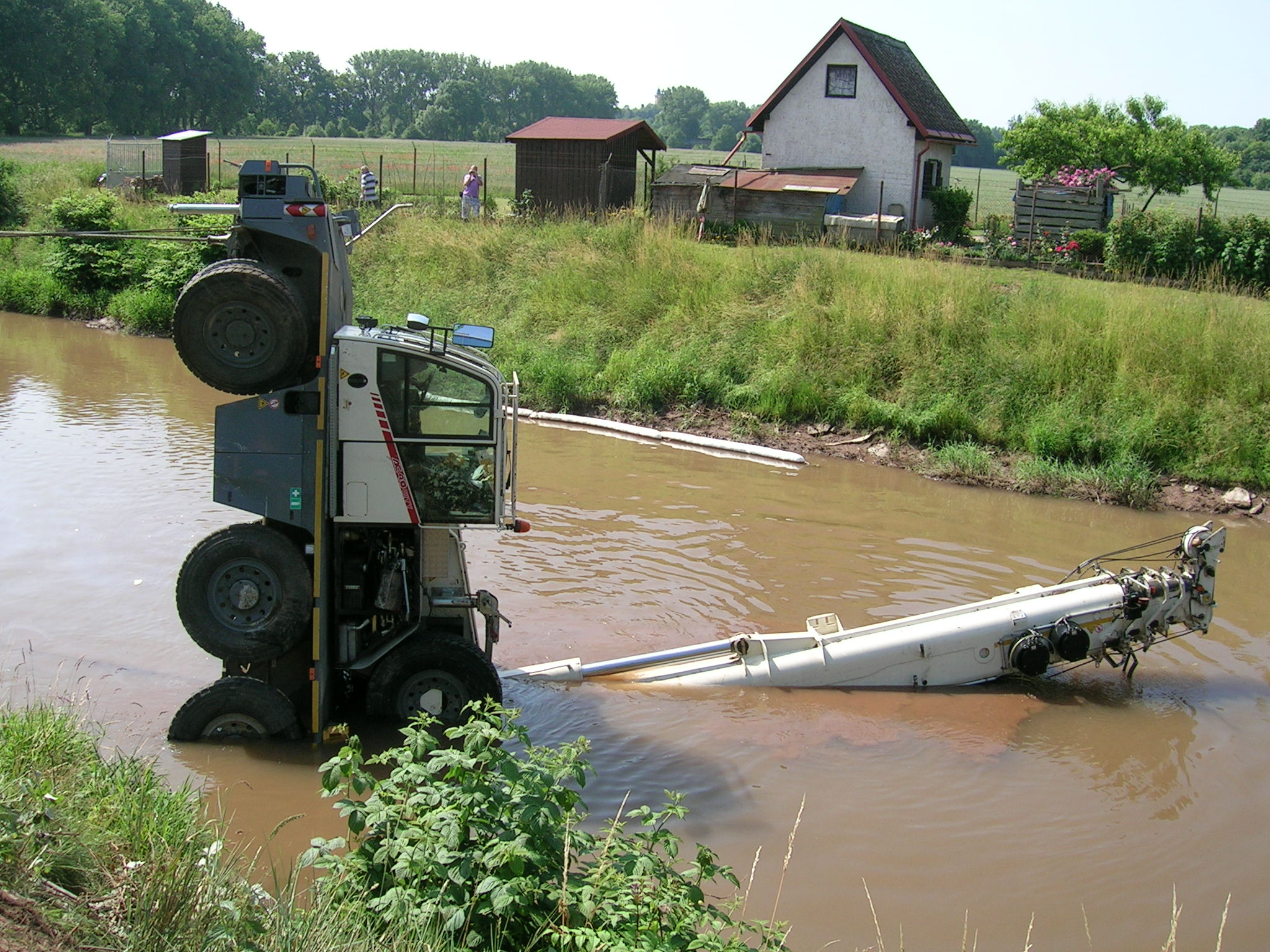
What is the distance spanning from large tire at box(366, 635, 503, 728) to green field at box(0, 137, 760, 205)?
574 inches

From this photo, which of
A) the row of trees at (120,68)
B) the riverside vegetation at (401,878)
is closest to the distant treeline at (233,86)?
the row of trees at (120,68)

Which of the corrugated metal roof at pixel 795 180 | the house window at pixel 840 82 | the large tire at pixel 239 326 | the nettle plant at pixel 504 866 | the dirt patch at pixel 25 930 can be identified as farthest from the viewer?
the house window at pixel 840 82

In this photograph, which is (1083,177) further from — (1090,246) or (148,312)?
(148,312)

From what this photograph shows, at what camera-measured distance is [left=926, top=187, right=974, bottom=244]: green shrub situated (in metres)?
30.1

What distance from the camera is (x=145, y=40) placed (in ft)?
307

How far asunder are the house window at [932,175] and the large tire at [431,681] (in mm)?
26530

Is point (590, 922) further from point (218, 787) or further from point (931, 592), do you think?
point (931, 592)

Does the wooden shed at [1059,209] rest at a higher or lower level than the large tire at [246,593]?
higher

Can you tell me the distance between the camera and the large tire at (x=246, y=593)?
749cm

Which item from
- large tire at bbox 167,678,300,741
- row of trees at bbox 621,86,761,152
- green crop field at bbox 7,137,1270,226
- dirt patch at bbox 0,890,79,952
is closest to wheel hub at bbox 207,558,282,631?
large tire at bbox 167,678,300,741

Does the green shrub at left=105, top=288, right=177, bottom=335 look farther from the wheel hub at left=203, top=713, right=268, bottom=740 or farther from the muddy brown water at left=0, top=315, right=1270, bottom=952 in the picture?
the wheel hub at left=203, top=713, right=268, bottom=740

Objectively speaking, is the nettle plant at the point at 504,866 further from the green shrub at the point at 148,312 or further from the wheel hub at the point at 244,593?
the green shrub at the point at 148,312

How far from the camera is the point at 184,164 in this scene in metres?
34.9

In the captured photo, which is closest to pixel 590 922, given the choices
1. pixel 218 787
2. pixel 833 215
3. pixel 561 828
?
pixel 561 828
